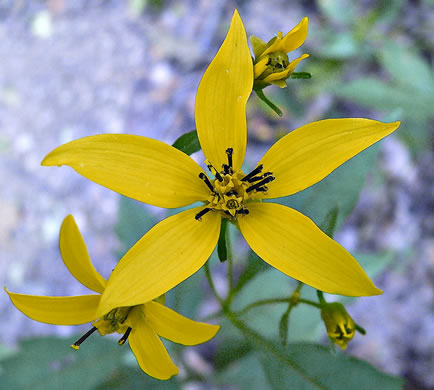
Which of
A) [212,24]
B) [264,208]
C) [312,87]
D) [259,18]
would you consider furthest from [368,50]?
[264,208]

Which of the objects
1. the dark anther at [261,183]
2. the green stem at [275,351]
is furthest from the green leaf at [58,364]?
the dark anther at [261,183]

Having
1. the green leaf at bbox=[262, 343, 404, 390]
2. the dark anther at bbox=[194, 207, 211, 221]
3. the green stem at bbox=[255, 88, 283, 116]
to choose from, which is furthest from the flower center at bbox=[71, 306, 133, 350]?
the green stem at bbox=[255, 88, 283, 116]

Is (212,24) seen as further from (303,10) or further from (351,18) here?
(351,18)

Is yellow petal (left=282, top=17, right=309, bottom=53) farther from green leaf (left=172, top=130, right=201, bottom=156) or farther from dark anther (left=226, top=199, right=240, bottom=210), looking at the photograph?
dark anther (left=226, top=199, right=240, bottom=210)

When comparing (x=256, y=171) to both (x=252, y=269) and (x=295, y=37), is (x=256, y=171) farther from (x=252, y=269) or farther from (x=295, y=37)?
(x=252, y=269)

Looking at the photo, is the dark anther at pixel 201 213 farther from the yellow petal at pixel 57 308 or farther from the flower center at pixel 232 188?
the yellow petal at pixel 57 308
